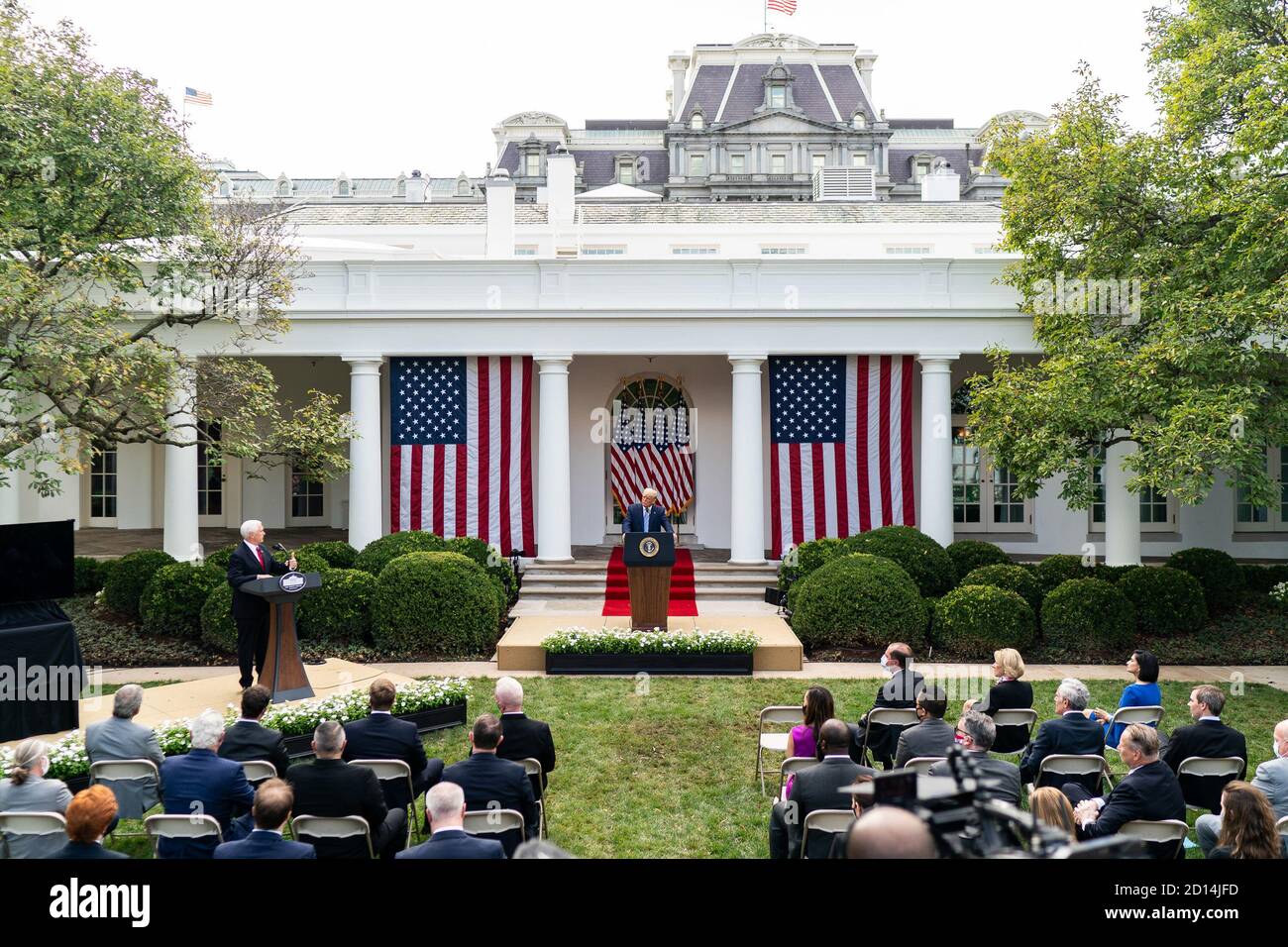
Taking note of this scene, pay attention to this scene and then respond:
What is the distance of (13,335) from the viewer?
1253 centimetres

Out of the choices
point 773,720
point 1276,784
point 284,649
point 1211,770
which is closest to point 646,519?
point 284,649

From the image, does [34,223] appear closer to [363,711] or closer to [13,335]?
[13,335]

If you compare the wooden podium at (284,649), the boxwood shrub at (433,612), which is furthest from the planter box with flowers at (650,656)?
the wooden podium at (284,649)

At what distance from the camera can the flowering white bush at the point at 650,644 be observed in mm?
13602

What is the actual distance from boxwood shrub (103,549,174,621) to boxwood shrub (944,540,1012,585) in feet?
46.8

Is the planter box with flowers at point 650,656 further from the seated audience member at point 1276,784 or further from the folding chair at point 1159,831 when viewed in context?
the folding chair at point 1159,831

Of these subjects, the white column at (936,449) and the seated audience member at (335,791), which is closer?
the seated audience member at (335,791)

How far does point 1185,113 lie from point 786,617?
33.0 ft

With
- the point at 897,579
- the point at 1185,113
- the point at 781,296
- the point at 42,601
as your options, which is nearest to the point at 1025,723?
the point at 897,579

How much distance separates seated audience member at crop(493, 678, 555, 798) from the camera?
7.61 m

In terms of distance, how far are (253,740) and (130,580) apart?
34.7 feet

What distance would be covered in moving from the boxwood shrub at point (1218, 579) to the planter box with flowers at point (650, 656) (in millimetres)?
8759

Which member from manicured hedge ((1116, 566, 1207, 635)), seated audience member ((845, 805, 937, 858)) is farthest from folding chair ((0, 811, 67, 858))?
manicured hedge ((1116, 566, 1207, 635))

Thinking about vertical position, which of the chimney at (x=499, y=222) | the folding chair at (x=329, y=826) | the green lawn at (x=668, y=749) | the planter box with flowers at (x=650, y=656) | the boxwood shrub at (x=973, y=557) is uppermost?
the chimney at (x=499, y=222)
